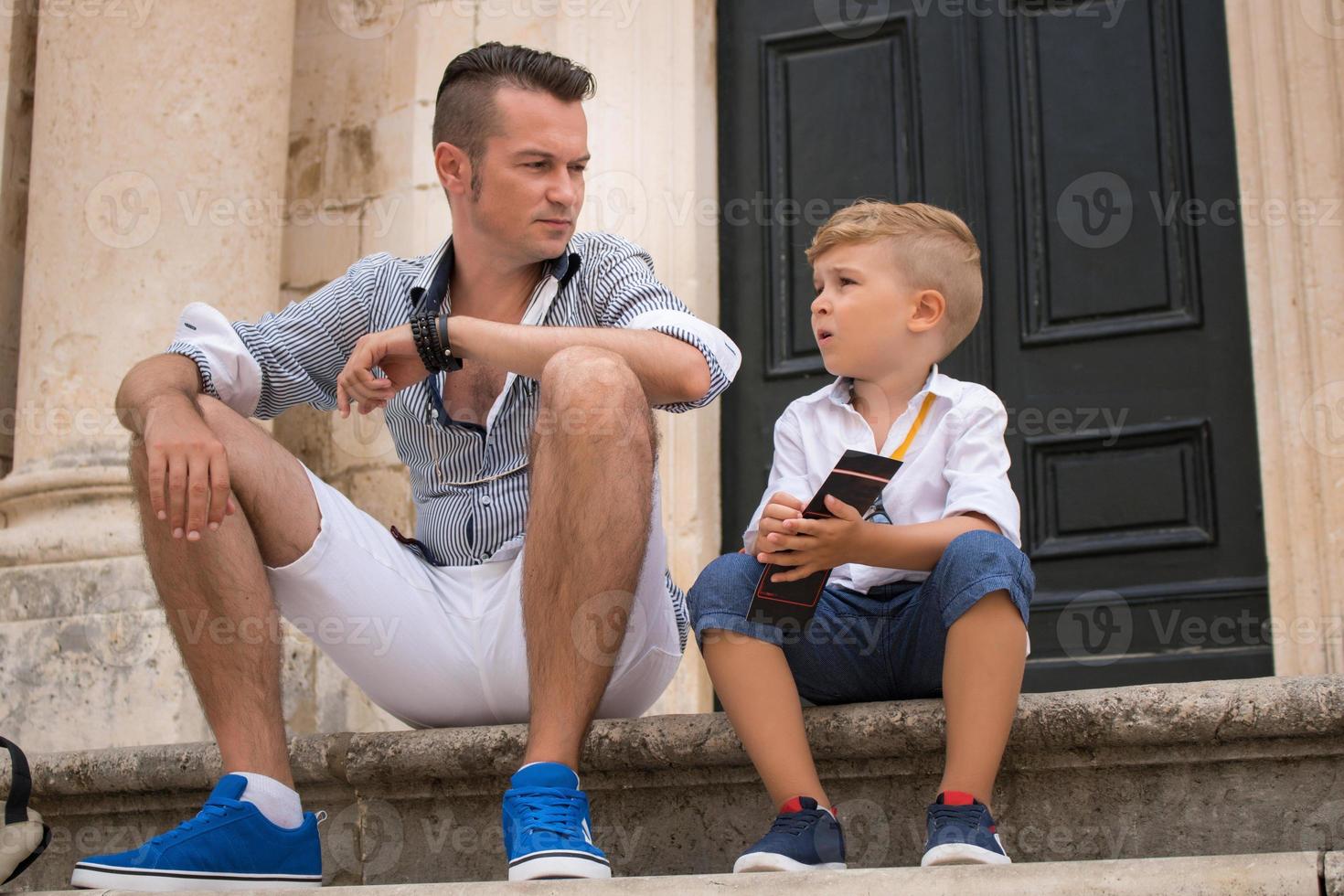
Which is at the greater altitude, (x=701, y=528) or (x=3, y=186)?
(x=3, y=186)

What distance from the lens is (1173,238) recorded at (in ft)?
14.6

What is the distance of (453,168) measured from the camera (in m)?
3.06

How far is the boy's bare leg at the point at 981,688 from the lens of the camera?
2.20 meters

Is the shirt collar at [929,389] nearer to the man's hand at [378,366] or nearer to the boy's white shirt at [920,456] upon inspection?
the boy's white shirt at [920,456]

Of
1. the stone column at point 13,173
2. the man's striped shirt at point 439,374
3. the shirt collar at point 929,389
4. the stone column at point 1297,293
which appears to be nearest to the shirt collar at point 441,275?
the man's striped shirt at point 439,374

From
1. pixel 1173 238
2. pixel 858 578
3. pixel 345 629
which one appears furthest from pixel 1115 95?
pixel 345 629

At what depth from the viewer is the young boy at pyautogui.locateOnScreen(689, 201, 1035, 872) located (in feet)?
7.30

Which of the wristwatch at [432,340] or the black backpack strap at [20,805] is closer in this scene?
the black backpack strap at [20,805]

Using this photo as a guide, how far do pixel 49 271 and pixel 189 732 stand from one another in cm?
150

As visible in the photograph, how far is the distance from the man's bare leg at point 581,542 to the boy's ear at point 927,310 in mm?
574

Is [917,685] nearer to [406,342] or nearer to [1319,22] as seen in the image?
[406,342]

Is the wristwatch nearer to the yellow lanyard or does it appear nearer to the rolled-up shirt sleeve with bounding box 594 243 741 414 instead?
the rolled-up shirt sleeve with bounding box 594 243 741 414

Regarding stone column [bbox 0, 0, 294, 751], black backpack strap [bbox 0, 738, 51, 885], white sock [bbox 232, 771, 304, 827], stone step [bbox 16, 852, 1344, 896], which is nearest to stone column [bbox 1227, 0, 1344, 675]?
stone step [bbox 16, 852, 1344, 896]

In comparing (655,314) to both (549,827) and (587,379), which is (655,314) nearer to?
(587,379)
